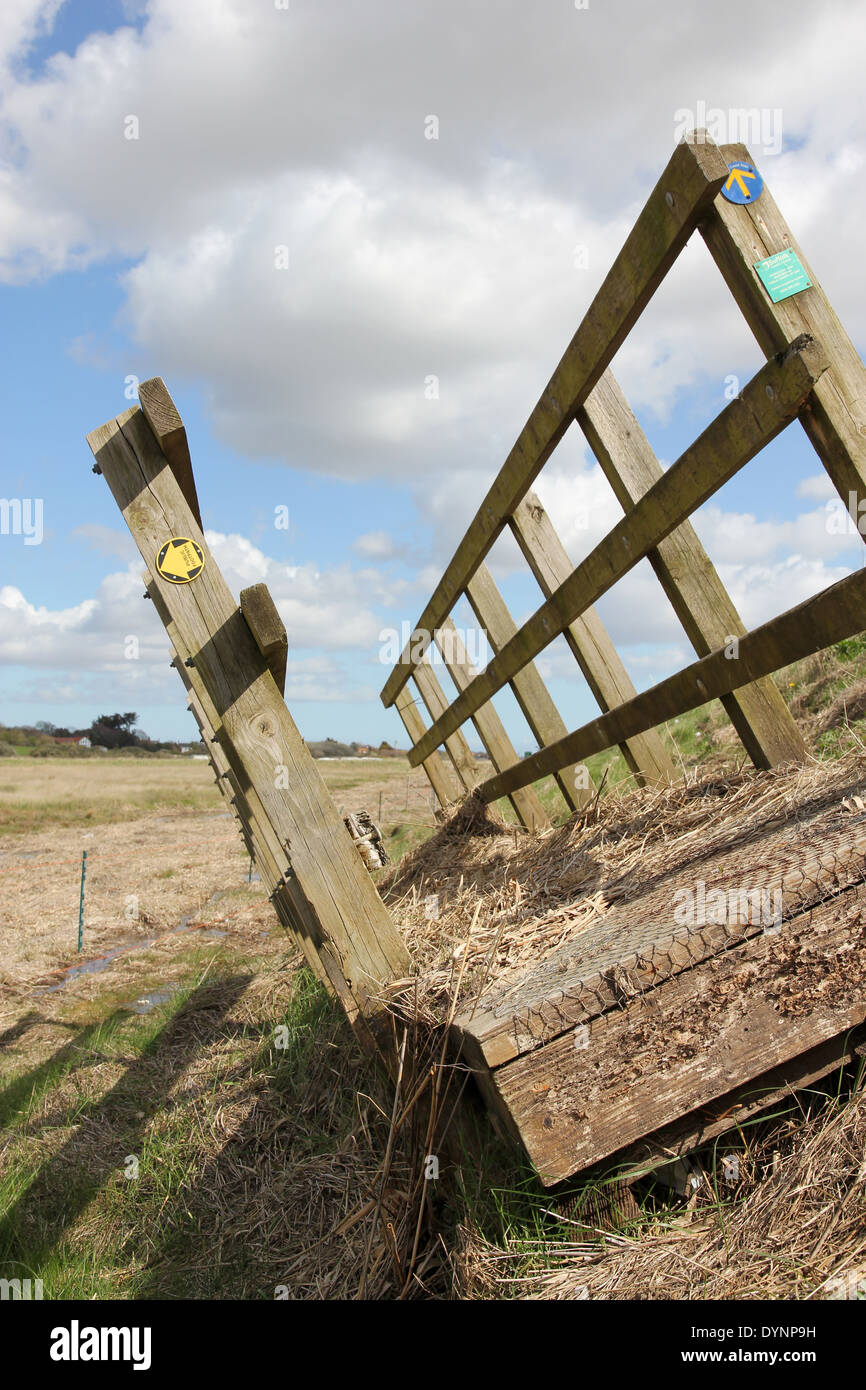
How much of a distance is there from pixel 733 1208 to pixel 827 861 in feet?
2.30

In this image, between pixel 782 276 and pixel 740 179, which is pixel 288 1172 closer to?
pixel 782 276

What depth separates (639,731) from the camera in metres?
3.53

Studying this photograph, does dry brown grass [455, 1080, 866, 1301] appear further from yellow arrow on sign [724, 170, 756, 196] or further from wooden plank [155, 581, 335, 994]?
wooden plank [155, 581, 335, 994]

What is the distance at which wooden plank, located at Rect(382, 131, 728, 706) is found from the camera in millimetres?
2119

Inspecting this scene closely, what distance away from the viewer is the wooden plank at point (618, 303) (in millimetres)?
2119

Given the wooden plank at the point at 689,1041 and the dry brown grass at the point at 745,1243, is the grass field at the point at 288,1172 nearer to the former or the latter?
the dry brown grass at the point at 745,1243

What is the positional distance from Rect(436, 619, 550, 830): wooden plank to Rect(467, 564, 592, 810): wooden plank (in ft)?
1.35

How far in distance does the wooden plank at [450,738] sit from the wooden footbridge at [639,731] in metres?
3.47

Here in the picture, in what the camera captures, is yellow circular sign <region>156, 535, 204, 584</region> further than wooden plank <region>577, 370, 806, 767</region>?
No

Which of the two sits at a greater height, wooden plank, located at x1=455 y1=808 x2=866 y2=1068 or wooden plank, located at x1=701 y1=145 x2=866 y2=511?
wooden plank, located at x1=701 y1=145 x2=866 y2=511

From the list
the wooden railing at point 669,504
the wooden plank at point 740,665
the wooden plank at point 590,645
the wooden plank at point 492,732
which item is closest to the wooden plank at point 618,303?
the wooden railing at point 669,504

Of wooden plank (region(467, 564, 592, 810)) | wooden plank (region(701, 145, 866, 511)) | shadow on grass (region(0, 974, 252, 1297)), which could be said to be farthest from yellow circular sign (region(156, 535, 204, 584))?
shadow on grass (region(0, 974, 252, 1297))

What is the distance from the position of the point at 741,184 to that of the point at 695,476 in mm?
684
